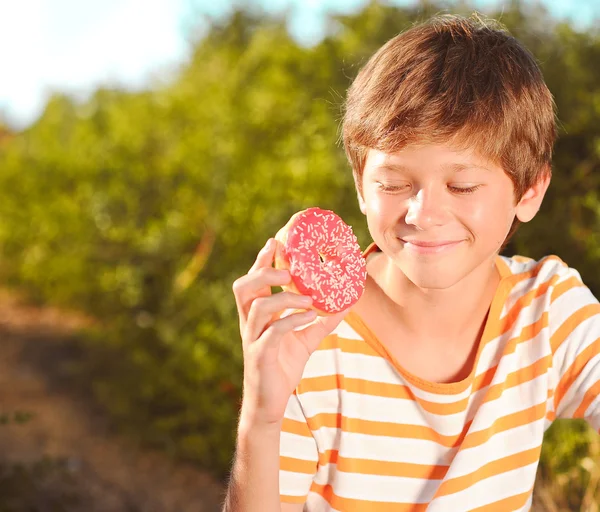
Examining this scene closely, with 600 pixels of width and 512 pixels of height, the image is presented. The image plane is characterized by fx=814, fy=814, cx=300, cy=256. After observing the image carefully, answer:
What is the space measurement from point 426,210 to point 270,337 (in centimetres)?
45

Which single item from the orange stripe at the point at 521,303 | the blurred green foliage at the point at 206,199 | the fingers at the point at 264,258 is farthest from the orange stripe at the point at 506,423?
the blurred green foliage at the point at 206,199

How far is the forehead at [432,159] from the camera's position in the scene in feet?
5.73

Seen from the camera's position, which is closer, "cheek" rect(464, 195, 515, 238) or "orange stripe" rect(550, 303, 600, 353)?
"cheek" rect(464, 195, 515, 238)

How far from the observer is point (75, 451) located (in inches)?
167

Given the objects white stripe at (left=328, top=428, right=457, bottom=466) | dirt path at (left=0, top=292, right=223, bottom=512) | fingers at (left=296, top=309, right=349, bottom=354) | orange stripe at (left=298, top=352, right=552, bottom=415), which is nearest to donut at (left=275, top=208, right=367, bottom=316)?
fingers at (left=296, top=309, right=349, bottom=354)

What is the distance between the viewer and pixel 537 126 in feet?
6.40

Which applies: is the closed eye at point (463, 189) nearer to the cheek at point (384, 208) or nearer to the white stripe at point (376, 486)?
the cheek at point (384, 208)

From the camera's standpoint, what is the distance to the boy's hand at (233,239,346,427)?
1579mm

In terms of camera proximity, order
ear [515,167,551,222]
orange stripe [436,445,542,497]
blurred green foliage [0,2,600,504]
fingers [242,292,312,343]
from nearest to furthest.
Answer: fingers [242,292,312,343] < orange stripe [436,445,542,497] < ear [515,167,551,222] < blurred green foliage [0,2,600,504]

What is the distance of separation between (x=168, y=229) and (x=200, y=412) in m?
1.11

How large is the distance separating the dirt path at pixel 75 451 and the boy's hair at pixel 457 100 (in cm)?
223

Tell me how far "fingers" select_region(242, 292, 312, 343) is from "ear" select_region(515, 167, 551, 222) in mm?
681

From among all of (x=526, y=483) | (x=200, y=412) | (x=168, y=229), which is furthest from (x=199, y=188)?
(x=526, y=483)

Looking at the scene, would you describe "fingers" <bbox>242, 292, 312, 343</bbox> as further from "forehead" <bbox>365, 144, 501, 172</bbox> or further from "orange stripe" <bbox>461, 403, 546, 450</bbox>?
"orange stripe" <bbox>461, 403, 546, 450</bbox>
